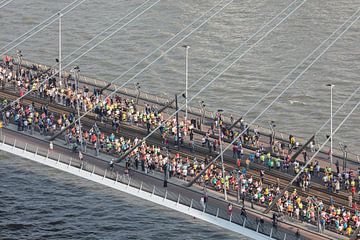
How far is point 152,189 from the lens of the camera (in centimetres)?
6462

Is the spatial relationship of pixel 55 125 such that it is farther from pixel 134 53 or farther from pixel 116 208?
pixel 134 53

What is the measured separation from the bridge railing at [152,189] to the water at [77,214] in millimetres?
6557

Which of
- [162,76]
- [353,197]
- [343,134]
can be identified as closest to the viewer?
[353,197]

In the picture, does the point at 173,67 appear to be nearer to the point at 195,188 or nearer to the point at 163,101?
the point at 163,101

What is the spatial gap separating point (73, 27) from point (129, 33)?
7280mm

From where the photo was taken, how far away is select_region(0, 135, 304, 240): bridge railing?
2395 inches

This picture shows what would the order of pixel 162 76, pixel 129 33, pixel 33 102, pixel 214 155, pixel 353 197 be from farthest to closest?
1. pixel 129 33
2. pixel 162 76
3. pixel 33 102
4. pixel 214 155
5. pixel 353 197

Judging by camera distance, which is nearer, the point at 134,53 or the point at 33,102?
the point at 33,102

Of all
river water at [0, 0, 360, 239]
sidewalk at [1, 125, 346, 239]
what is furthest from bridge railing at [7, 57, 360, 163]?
sidewalk at [1, 125, 346, 239]

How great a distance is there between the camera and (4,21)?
118 meters

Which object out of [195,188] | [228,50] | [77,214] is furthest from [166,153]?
[228,50]

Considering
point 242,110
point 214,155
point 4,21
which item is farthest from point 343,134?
point 4,21

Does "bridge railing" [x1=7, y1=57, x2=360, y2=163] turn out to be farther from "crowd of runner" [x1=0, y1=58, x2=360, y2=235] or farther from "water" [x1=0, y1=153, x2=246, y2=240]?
"water" [x1=0, y1=153, x2=246, y2=240]

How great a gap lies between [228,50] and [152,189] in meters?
43.5
